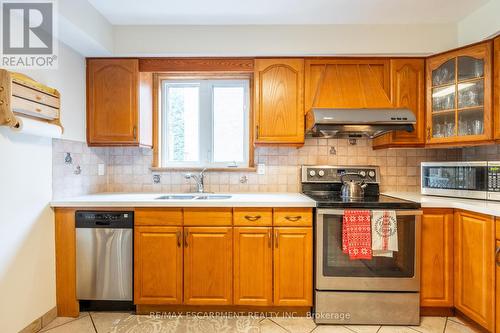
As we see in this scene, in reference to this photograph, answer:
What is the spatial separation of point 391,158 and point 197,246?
6.78 ft

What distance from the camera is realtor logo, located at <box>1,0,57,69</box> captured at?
1.74 meters

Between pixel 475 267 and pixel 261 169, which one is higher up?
pixel 261 169

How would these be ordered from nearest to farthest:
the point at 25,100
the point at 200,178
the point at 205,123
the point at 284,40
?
the point at 25,100 → the point at 284,40 → the point at 200,178 → the point at 205,123

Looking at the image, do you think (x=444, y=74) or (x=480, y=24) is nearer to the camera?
(x=480, y=24)

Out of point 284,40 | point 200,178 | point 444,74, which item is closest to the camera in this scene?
point 444,74

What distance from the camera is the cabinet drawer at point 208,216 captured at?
2.08 metres

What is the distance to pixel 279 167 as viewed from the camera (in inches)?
107

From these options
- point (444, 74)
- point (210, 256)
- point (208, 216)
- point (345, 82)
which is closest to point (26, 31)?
point (208, 216)

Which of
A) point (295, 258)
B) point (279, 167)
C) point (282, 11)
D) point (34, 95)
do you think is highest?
point (282, 11)

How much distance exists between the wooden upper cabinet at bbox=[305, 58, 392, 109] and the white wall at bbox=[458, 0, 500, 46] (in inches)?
24.7

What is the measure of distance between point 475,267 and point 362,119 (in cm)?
129

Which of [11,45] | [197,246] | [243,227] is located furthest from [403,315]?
[11,45]

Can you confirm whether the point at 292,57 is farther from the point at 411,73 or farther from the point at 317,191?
the point at 317,191

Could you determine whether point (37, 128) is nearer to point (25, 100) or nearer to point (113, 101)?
point (25, 100)
